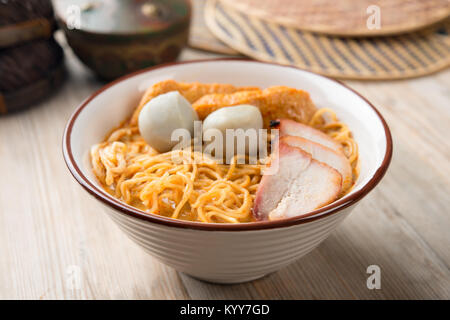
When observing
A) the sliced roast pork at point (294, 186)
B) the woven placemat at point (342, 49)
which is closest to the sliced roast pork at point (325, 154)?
the sliced roast pork at point (294, 186)

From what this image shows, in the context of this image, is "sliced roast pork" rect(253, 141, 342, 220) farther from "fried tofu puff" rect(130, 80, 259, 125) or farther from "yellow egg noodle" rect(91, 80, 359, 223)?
"fried tofu puff" rect(130, 80, 259, 125)

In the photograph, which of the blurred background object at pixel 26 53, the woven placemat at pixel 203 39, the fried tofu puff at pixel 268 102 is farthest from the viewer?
the woven placemat at pixel 203 39

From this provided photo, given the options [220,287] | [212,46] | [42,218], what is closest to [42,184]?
[42,218]

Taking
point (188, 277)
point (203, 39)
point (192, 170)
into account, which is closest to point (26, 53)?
point (203, 39)

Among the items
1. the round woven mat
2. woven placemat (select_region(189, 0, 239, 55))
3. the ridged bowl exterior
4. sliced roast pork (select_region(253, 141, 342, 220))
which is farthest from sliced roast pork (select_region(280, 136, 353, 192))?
the round woven mat

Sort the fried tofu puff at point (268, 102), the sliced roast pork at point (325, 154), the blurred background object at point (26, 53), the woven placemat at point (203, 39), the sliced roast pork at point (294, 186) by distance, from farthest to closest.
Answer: the woven placemat at point (203, 39)
the blurred background object at point (26, 53)
the fried tofu puff at point (268, 102)
the sliced roast pork at point (325, 154)
the sliced roast pork at point (294, 186)

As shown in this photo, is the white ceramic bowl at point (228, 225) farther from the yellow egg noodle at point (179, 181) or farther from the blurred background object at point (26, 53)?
the blurred background object at point (26, 53)

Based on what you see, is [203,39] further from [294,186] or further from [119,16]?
[294,186]

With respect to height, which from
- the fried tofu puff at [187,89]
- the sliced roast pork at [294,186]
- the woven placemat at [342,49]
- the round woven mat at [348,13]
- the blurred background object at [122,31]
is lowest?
the woven placemat at [342,49]
